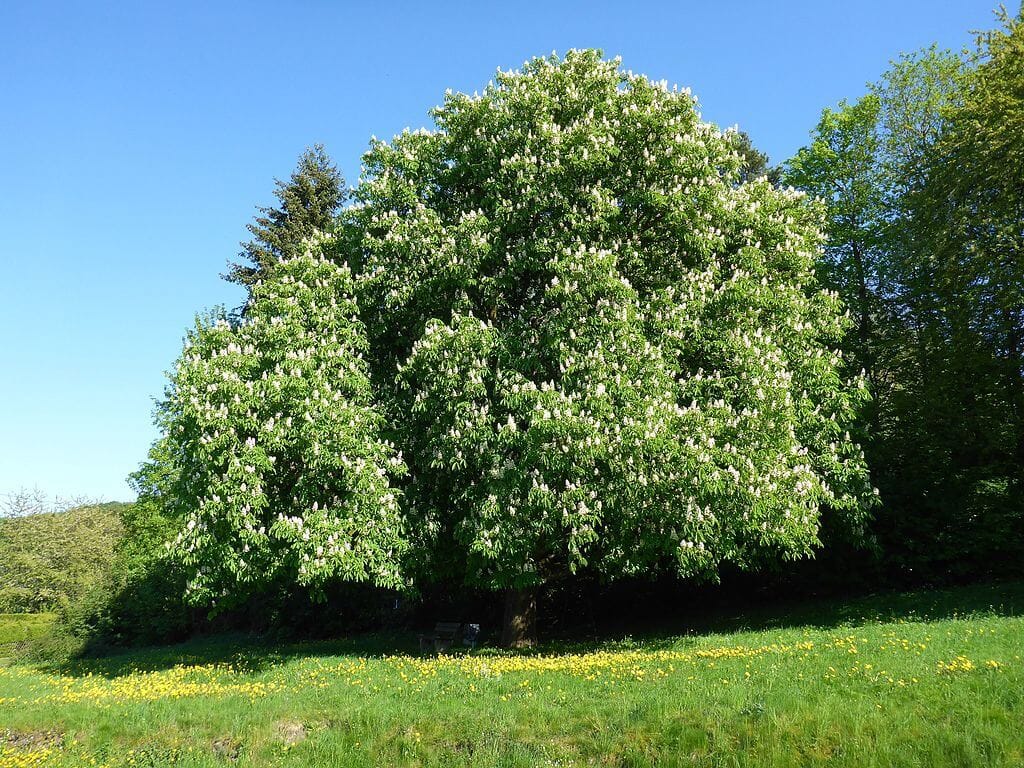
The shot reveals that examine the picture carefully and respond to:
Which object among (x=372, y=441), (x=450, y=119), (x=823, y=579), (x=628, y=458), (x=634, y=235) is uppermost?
(x=450, y=119)

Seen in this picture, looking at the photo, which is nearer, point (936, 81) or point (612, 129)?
point (612, 129)

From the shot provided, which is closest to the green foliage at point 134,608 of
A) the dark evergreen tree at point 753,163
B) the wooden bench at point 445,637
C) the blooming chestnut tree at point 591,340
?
the wooden bench at point 445,637

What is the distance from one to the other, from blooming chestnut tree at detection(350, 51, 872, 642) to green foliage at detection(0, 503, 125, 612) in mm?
36982

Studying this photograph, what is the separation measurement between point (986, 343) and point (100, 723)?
2671 centimetres

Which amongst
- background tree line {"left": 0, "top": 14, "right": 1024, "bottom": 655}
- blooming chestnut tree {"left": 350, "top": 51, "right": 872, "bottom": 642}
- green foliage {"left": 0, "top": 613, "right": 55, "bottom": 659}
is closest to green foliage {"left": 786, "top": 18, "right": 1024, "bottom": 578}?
background tree line {"left": 0, "top": 14, "right": 1024, "bottom": 655}

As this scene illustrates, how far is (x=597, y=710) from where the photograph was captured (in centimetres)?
982

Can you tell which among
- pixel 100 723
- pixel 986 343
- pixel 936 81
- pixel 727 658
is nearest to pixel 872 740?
pixel 727 658

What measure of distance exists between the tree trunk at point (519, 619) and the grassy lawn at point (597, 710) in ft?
11.3

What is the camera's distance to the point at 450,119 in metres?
20.1

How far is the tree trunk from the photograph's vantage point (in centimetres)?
1891

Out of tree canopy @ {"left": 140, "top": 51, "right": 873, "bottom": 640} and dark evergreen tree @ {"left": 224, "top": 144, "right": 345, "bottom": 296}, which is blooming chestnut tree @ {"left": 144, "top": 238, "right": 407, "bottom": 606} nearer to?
tree canopy @ {"left": 140, "top": 51, "right": 873, "bottom": 640}

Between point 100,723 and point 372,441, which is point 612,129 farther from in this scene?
point 100,723

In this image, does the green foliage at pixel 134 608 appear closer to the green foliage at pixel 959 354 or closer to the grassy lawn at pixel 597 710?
the grassy lawn at pixel 597 710

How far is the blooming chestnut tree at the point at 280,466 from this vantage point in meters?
14.5
